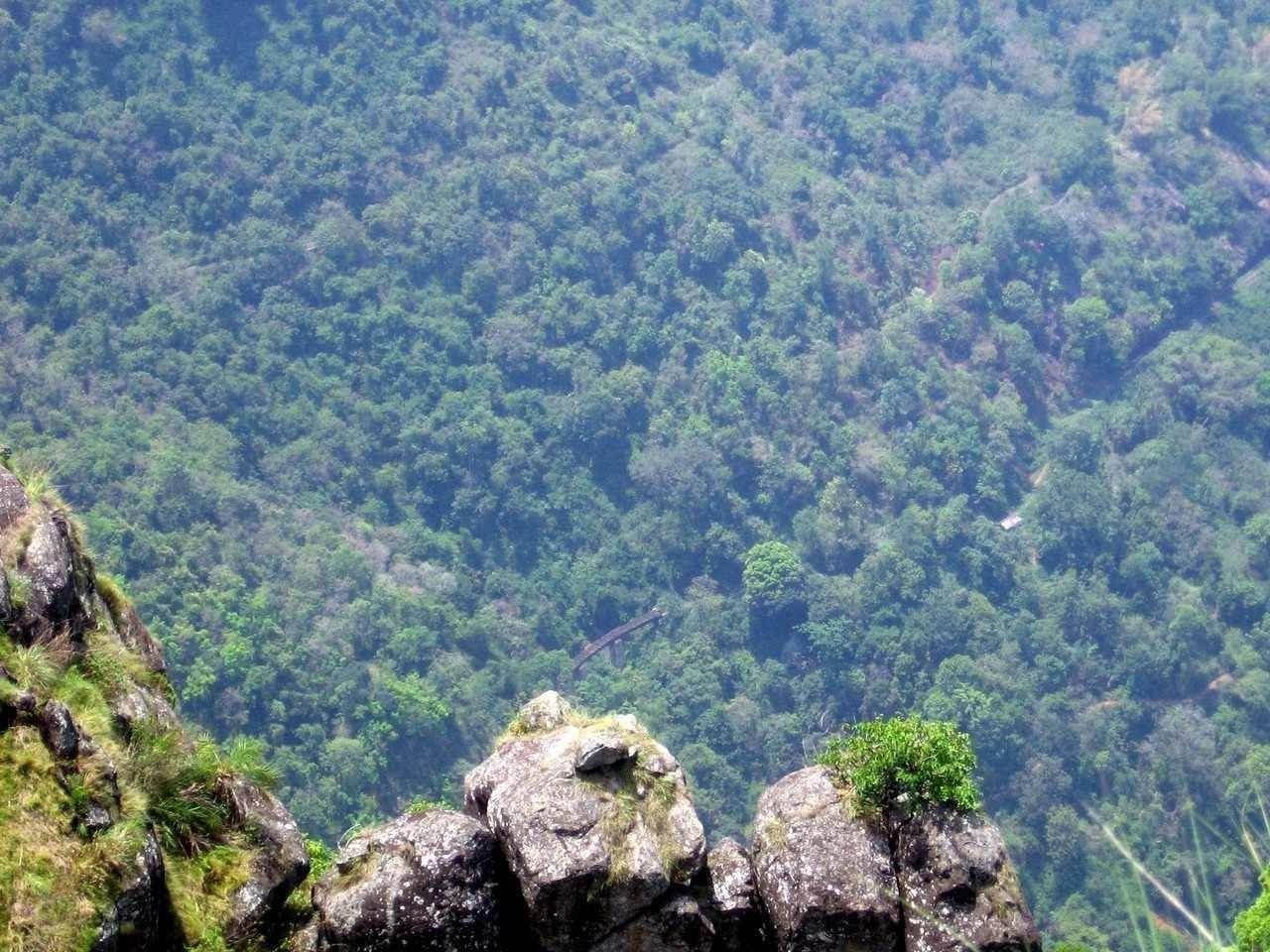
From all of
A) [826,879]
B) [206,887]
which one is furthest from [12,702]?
[826,879]

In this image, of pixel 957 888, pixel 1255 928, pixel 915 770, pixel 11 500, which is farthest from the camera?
pixel 1255 928

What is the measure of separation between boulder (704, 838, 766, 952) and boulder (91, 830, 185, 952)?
6625mm

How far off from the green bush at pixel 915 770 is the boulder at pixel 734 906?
185cm

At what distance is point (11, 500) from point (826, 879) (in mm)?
11754

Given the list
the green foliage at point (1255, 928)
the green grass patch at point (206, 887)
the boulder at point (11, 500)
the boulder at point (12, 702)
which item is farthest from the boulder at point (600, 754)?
the green foliage at point (1255, 928)

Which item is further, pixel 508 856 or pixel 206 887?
pixel 508 856

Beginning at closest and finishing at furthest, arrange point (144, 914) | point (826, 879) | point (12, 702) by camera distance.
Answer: point (144, 914) < point (12, 702) < point (826, 879)

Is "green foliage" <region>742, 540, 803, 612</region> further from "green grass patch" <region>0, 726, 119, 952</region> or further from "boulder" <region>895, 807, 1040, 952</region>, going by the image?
"green grass patch" <region>0, 726, 119, 952</region>

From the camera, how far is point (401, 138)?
117m

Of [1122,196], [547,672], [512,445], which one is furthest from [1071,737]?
[1122,196]

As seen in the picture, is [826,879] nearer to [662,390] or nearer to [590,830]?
[590,830]

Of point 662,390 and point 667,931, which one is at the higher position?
point 667,931

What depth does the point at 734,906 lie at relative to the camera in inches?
730

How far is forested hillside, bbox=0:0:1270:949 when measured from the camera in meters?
86.8
